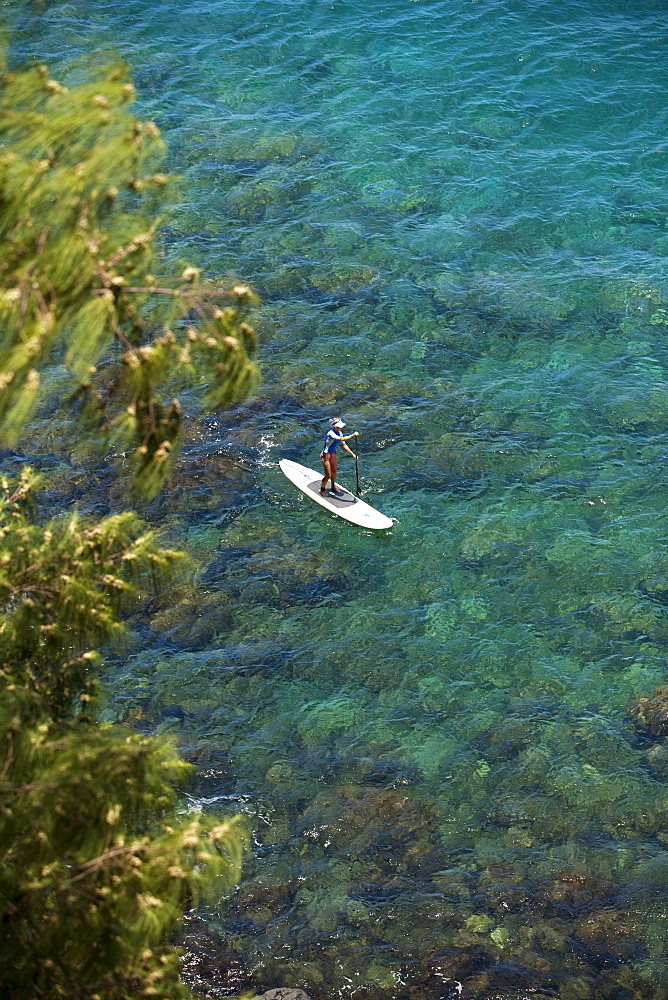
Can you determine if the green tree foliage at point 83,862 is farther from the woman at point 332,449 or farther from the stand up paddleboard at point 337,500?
the woman at point 332,449

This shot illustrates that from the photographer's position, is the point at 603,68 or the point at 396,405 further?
the point at 603,68

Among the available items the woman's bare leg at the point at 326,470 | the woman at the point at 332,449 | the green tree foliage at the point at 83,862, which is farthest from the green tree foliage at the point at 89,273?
the woman's bare leg at the point at 326,470

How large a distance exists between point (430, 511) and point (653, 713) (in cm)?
632

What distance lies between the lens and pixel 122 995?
9.81 metres

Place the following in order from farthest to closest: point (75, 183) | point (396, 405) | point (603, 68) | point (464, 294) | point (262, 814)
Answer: point (603, 68) → point (464, 294) → point (396, 405) → point (262, 814) → point (75, 183)

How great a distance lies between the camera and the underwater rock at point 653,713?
19594 millimetres

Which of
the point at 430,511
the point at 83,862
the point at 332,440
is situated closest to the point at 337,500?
the point at 332,440

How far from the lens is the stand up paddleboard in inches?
918

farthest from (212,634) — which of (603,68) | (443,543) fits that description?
(603,68)

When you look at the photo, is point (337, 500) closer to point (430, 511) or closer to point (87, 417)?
point (430, 511)

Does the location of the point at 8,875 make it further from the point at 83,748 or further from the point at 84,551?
the point at 84,551

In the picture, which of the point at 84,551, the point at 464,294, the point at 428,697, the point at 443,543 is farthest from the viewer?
the point at 464,294

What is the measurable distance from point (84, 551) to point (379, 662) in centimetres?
1017

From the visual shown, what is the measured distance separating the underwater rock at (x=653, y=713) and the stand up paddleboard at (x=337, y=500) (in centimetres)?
615
